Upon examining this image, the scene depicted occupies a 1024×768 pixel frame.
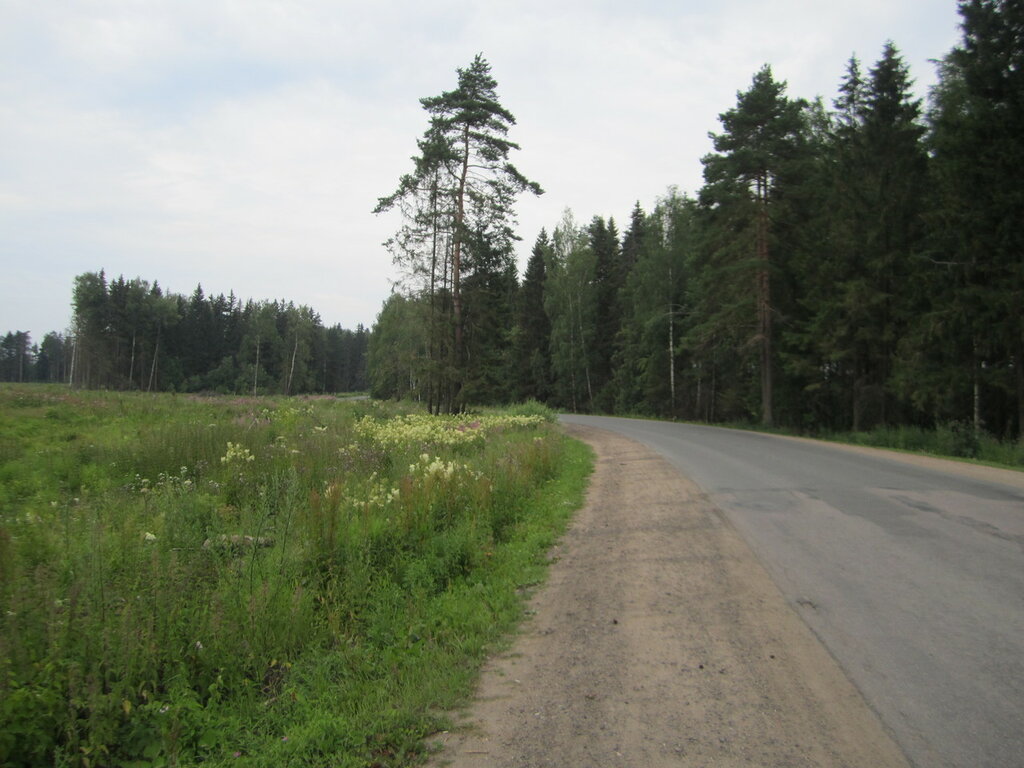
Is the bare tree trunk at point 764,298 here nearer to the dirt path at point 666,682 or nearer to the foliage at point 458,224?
the foliage at point 458,224

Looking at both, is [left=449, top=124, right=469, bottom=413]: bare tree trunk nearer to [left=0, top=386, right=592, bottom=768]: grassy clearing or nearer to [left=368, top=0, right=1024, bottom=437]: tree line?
[left=368, top=0, right=1024, bottom=437]: tree line

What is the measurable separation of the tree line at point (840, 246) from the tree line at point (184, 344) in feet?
184

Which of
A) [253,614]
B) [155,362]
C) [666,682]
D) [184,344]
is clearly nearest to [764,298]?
[666,682]

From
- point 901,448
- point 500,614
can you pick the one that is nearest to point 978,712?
point 500,614

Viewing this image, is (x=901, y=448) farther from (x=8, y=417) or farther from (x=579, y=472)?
(x=8, y=417)

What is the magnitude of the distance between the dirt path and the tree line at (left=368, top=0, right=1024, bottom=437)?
17.2 m

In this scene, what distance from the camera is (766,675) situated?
3.81 m

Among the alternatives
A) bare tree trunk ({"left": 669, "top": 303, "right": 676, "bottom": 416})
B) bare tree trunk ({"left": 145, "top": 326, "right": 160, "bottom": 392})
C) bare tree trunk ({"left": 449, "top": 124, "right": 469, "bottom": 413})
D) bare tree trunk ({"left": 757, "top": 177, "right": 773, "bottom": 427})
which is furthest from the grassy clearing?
bare tree trunk ({"left": 145, "top": 326, "right": 160, "bottom": 392})

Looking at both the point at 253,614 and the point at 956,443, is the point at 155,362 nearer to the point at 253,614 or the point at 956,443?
the point at 956,443

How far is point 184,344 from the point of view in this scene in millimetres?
89188

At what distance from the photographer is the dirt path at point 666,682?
305 centimetres

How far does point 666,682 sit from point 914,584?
9.75ft

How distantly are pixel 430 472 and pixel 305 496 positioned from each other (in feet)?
5.47

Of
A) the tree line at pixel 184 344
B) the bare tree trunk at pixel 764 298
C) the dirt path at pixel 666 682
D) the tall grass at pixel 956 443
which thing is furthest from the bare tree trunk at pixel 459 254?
the tree line at pixel 184 344
